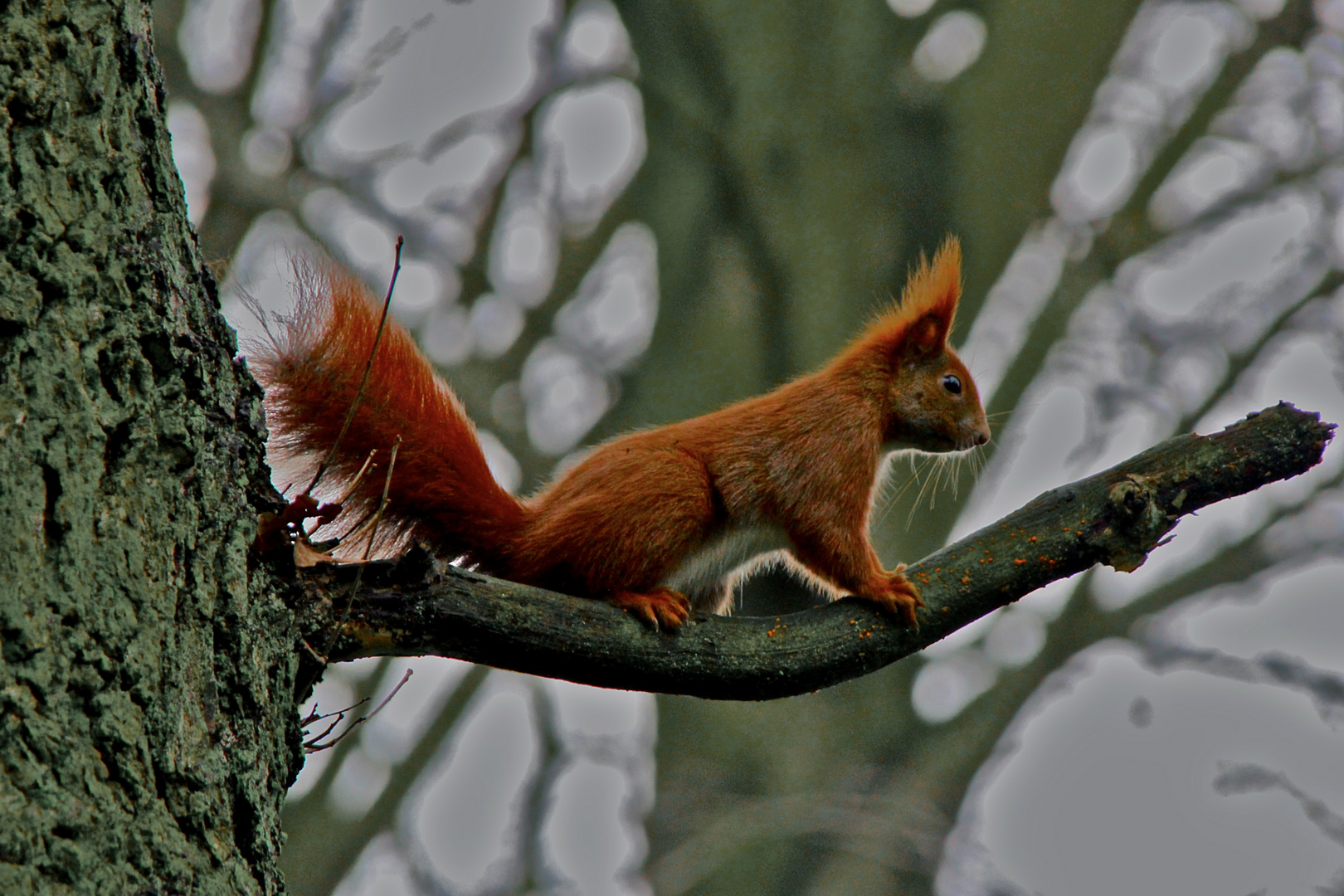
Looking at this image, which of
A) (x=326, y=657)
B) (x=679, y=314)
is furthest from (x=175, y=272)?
(x=679, y=314)

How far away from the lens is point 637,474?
2061 mm

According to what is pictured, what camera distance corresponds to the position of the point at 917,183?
4359 millimetres

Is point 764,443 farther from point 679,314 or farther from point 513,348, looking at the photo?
point 513,348

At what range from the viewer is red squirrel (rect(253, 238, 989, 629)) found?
1804 millimetres

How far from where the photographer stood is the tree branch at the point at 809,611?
148 centimetres

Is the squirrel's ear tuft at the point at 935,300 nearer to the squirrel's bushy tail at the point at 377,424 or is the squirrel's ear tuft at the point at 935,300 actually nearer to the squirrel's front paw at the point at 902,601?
the squirrel's front paw at the point at 902,601

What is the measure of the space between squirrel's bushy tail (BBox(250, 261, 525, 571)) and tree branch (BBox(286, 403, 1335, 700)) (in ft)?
1.26

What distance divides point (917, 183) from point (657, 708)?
84.9 inches

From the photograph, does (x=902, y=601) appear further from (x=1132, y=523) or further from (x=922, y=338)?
(x=922, y=338)

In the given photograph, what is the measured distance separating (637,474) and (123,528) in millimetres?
1000

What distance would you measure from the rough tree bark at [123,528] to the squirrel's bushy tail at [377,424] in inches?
13.7

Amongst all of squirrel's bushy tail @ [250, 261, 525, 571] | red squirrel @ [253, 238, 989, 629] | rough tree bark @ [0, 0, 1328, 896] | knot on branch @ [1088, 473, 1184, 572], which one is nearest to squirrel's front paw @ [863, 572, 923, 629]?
red squirrel @ [253, 238, 989, 629]

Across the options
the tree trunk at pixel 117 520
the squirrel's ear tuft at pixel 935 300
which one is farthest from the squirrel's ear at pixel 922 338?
the tree trunk at pixel 117 520

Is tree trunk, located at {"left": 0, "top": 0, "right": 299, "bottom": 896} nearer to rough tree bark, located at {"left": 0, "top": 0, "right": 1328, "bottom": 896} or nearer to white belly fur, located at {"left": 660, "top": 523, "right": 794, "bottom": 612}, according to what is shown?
rough tree bark, located at {"left": 0, "top": 0, "right": 1328, "bottom": 896}
